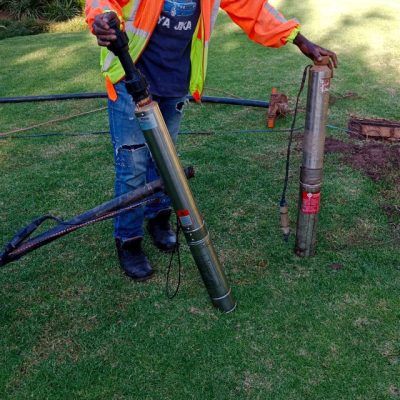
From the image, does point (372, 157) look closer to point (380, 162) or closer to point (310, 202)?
point (380, 162)

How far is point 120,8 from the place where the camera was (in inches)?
85.2

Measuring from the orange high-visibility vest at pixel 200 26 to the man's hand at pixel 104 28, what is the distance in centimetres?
25

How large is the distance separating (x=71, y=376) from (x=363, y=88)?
186 inches

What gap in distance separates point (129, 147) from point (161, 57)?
1.61ft

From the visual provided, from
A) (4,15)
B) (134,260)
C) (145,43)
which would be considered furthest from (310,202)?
(4,15)

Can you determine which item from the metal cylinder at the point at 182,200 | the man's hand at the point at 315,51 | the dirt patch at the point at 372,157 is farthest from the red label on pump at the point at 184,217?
the dirt patch at the point at 372,157

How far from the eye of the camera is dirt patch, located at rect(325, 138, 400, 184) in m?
3.79

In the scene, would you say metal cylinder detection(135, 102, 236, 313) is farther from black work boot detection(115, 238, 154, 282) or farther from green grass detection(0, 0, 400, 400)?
black work boot detection(115, 238, 154, 282)

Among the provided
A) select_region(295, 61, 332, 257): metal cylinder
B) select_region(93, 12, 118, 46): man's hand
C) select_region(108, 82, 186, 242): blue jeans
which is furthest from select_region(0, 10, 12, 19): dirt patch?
select_region(93, 12, 118, 46): man's hand

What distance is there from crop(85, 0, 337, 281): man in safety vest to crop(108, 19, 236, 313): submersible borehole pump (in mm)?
225

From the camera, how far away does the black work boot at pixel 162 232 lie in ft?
10.0

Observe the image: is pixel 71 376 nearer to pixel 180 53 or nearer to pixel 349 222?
pixel 180 53

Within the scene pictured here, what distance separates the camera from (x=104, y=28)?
182 cm

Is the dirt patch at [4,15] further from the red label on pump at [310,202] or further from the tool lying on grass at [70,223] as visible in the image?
the red label on pump at [310,202]
